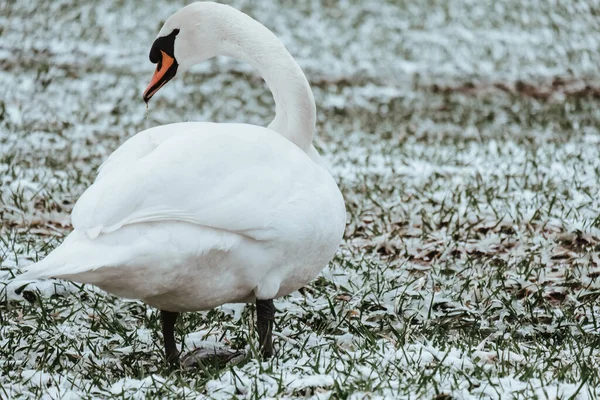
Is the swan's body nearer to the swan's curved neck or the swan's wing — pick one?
the swan's wing

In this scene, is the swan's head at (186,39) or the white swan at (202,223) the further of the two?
the swan's head at (186,39)

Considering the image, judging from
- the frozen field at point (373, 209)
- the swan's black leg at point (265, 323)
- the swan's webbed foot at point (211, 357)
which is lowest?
the frozen field at point (373, 209)

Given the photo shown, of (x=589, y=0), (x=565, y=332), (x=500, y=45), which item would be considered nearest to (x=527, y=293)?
(x=565, y=332)

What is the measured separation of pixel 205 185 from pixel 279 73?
3.44ft

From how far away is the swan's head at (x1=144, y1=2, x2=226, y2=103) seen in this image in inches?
167

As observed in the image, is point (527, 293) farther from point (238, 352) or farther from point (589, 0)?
point (589, 0)

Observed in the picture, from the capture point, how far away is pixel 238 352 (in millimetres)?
3744

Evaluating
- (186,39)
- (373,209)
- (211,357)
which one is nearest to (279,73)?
(186,39)

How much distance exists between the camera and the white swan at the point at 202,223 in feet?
9.98

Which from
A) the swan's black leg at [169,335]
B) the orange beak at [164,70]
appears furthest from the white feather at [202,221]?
the orange beak at [164,70]

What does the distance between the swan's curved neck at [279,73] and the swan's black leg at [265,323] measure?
0.83 meters

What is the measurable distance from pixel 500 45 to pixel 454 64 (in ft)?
4.15

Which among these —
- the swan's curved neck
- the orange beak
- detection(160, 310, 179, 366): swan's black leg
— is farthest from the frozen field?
the orange beak

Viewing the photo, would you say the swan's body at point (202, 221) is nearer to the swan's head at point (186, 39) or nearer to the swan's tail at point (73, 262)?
the swan's tail at point (73, 262)
